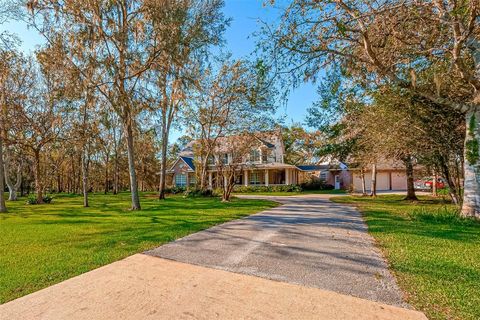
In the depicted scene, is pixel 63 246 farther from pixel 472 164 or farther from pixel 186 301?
pixel 472 164

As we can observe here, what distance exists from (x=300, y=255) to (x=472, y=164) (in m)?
7.08

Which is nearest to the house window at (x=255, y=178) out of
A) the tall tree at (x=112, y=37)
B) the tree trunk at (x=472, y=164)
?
the tall tree at (x=112, y=37)

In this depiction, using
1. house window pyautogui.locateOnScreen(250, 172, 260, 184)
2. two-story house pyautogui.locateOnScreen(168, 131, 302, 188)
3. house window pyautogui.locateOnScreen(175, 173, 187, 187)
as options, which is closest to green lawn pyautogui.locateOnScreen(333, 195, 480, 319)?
two-story house pyautogui.locateOnScreen(168, 131, 302, 188)

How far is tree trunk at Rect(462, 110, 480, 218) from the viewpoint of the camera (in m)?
7.94

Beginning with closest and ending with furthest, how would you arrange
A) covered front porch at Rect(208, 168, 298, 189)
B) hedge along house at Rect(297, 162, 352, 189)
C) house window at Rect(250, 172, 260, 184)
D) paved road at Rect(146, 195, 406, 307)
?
paved road at Rect(146, 195, 406, 307), covered front porch at Rect(208, 168, 298, 189), house window at Rect(250, 172, 260, 184), hedge along house at Rect(297, 162, 352, 189)

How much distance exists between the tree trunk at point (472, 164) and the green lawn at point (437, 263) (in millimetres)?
553

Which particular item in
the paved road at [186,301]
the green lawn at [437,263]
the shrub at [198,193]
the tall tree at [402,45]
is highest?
the tall tree at [402,45]

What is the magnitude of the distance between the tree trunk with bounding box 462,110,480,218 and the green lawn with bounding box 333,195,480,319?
55 centimetres

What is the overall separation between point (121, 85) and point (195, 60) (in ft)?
11.3

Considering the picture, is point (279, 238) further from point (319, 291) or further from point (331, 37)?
point (331, 37)

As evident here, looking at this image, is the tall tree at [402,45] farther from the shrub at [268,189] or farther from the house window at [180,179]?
the house window at [180,179]

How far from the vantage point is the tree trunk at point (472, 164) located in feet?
26.1

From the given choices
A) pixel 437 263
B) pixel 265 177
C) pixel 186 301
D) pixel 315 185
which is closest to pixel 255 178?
pixel 265 177

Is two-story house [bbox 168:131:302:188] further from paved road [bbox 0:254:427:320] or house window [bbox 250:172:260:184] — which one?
paved road [bbox 0:254:427:320]
